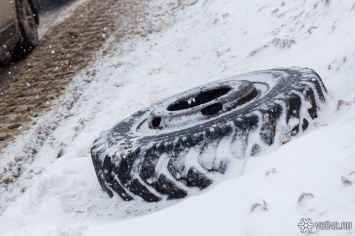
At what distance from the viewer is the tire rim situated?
26.3 ft

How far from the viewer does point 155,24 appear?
8.49 m

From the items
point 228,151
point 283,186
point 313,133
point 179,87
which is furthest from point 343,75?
point 179,87

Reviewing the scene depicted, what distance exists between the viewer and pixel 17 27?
7.62 meters

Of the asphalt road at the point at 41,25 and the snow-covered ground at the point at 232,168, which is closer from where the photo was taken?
the snow-covered ground at the point at 232,168

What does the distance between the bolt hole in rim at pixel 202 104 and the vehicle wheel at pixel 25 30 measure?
4.97 m

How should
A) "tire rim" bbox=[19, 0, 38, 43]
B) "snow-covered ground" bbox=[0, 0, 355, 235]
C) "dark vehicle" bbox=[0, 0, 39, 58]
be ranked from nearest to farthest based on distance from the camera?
"snow-covered ground" bbox=[0, 0, 355, 235], "dark vehicle" bbox=[0, 0, 39, 58], "tire rim" bbox=[19, 0, 38, 43]

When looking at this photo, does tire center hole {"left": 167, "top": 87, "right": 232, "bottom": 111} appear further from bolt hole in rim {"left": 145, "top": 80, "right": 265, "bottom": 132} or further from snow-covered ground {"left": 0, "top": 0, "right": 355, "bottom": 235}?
snow-covered ground {"left": 0, "top": 0, "right": 355, "bottom": 235}

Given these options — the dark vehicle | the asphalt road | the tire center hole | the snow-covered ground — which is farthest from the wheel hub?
the dark vehicle

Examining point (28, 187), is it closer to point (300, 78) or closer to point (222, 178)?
point (222, 178)

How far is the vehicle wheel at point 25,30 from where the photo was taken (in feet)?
25.9

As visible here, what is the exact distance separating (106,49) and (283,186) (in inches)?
221

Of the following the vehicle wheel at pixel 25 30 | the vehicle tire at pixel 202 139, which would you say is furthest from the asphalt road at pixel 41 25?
the vehicle tire at pixel 202 139

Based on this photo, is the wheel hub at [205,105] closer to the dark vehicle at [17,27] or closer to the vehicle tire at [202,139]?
the vehicle tire at [202,139]

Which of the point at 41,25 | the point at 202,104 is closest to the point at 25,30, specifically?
the point at 41,25
